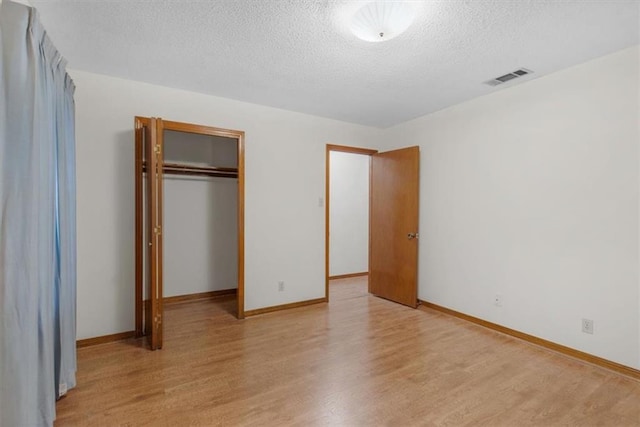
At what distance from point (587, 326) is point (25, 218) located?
3.82m

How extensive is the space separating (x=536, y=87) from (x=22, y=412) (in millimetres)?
4151

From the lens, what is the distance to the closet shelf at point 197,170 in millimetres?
3996

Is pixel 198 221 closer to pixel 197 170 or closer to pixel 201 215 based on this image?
pixel 201 215

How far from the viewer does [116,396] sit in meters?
2.08

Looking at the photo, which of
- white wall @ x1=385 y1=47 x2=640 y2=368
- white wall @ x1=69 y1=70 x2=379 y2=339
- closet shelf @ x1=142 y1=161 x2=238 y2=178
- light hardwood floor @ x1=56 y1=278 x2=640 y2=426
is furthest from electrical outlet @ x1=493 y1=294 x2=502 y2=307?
closet shelf @ x1=142 y1=161 x2=238 y2=178

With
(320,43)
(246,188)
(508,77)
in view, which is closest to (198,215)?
Answer: (246,188)

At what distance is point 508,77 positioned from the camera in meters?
2.90

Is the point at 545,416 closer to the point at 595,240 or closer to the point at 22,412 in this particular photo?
the point at 595,240

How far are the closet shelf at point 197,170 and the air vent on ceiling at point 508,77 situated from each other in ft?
10.6

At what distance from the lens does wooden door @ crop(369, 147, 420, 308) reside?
4074 mm

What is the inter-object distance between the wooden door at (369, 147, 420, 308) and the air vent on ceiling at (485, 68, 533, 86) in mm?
1158

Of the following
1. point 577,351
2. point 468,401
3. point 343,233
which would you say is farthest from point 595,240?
point 343,233


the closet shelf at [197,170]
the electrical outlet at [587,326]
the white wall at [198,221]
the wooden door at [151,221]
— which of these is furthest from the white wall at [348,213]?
the electrical outlet at [587,326]

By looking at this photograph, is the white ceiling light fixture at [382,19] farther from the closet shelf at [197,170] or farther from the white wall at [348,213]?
the white wall at [348,213]
